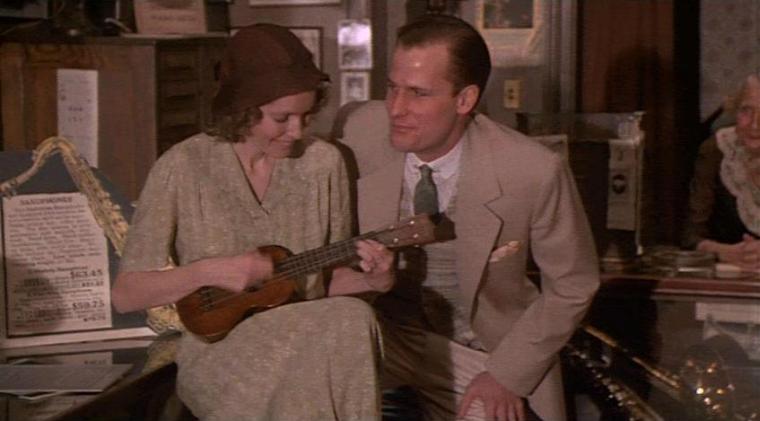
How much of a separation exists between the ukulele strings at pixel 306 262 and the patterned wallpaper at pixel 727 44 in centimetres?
150

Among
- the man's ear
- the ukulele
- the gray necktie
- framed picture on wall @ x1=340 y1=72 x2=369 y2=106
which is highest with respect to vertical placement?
framed picture on wall @ x1=340 y1=72 x2=369 y2=106

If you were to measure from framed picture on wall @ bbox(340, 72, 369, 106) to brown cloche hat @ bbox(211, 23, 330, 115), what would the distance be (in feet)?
3.57

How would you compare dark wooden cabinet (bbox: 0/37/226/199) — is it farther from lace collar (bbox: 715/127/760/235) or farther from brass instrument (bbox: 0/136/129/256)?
lace collar (bbox: 715/127/760/235)

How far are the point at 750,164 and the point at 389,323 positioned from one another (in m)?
0.77

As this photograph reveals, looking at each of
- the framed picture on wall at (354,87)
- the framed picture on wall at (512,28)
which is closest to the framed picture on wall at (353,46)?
the framed picture on wall at (354,87)

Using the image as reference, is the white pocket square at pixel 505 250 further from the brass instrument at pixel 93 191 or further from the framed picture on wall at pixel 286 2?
the framed picture on wall at pixel 286 2

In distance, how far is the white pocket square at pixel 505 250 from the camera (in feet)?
4.57

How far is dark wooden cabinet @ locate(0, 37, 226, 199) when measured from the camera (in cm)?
181

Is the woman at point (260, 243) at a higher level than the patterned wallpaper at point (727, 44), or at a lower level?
lower

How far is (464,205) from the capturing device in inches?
54.3

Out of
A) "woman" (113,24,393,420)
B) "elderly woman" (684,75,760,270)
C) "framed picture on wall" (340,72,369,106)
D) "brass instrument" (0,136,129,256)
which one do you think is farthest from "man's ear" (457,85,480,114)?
"framed picture on wall" (340,72,369,106)

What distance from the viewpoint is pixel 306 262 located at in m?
1.25

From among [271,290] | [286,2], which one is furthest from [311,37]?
[271,290]

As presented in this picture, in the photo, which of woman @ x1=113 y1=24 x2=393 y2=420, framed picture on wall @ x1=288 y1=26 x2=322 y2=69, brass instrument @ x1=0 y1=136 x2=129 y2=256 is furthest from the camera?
framed picture on wall @ x1=288 y1=26 x2=322 y2=69
